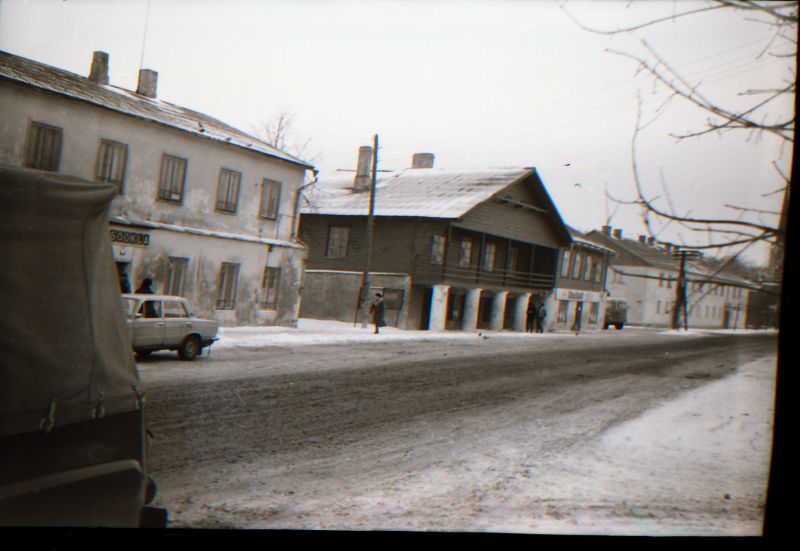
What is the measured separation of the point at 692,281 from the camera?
2.93 meters

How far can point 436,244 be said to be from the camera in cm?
401

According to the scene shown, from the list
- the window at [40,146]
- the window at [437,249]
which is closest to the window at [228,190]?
the window at [40,146]

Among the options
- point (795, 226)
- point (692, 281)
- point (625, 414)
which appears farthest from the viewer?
point (625, 414)

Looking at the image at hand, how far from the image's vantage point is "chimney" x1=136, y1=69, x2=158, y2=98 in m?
2.69

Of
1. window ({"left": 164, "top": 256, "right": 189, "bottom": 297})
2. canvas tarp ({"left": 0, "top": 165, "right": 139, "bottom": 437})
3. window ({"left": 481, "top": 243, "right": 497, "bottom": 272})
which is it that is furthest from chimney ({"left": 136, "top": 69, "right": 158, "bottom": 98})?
window ({"left": 481, "top": 243, "right": 497, "bottom": 272})

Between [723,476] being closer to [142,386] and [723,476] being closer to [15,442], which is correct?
[142,386]

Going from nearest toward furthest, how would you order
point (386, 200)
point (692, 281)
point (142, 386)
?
point (142, 386)
point (692, 281)
point (386, 200)

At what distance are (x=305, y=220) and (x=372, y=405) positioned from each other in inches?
109

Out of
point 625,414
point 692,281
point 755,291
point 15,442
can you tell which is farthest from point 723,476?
point 15,442

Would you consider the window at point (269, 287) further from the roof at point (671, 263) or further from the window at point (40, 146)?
the roof at point (671, 263)

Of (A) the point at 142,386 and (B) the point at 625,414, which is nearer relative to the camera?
(A) the point at 142,386

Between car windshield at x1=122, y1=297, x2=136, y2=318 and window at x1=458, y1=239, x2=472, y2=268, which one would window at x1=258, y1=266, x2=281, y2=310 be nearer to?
car windshield at x1=122, y1=297, x2=136, y2=318

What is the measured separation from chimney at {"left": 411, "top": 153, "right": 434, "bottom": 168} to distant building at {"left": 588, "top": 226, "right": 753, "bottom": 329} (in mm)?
1089

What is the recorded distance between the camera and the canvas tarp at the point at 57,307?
1.99 m
